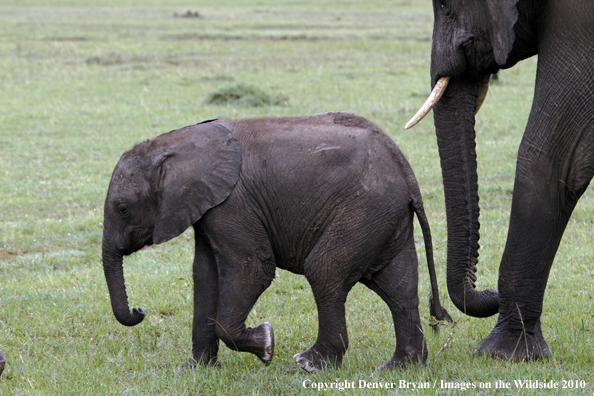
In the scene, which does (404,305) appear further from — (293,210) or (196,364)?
(196,364)

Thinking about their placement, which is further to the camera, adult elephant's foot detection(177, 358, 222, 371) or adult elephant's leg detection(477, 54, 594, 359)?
adult elephant's foot detection(177, 358, 222, 371)

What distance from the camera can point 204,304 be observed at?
498 centimetres

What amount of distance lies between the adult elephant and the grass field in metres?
0.37

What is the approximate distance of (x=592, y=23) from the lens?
4.41m

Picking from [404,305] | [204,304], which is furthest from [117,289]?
[404,305]

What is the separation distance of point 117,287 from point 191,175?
92 cm

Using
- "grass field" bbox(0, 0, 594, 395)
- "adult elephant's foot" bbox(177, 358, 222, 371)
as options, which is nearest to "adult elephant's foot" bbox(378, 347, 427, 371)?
"grass field" bbox(0, 0, 594, 395)

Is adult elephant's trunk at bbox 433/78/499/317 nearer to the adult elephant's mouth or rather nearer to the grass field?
the adult elephant's mouth

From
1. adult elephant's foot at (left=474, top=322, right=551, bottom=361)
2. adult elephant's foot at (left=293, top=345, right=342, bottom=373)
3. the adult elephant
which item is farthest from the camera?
adult elephant's foot at (left=474, top=322, right=551, bottom=361)

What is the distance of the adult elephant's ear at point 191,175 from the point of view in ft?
15.3

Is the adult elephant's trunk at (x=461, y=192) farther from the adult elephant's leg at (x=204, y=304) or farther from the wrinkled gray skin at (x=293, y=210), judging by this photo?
the adult elephant's leg at (x=204, y=304)

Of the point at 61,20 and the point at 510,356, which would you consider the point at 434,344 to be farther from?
the point at 61,20

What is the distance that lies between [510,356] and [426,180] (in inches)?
210

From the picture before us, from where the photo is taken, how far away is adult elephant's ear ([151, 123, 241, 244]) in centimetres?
465
